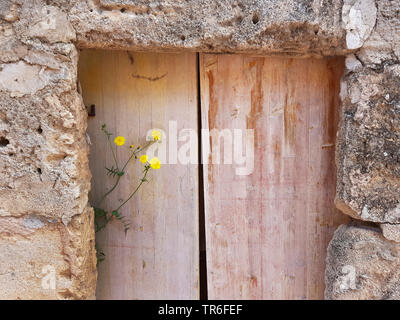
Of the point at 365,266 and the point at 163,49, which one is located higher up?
the point at 163,49

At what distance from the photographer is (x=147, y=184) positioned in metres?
1.70

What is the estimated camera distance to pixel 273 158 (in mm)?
1660

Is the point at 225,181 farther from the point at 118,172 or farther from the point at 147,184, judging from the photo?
the point at 118,172

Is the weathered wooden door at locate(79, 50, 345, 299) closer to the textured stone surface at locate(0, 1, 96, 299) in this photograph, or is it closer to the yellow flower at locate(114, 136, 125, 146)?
the yellow flower at locate(114, 136, 125, 146)

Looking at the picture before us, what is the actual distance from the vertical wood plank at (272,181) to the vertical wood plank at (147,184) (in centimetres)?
10

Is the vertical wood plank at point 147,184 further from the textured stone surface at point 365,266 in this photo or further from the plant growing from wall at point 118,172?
the textured stone surface at point 365,266

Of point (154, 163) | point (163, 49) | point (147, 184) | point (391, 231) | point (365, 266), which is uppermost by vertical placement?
point (163, 49)

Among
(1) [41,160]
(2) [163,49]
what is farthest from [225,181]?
(1) [41,160]

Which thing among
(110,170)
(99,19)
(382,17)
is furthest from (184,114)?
(382,17)

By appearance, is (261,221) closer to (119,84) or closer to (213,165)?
(213,165)

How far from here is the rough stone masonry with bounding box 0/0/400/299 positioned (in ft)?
4.43

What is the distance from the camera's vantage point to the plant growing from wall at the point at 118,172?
1.65m

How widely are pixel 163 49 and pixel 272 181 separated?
2.57ft

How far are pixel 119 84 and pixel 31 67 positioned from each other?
1.33ft
